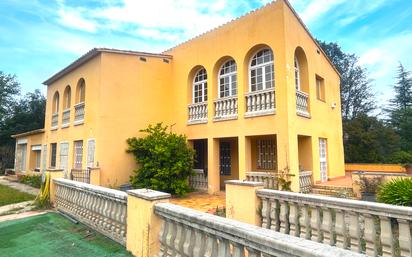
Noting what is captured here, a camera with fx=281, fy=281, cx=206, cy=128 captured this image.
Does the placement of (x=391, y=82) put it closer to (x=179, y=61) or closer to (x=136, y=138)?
(x=179, y=61)

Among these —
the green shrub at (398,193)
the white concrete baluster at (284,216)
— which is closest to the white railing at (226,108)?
the green shrub at (398,193)

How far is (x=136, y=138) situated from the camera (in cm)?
1311

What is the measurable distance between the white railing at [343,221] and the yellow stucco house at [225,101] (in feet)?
15.6

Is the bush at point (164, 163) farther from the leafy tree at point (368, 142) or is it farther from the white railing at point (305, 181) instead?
the leafy tree at point (368, 142)

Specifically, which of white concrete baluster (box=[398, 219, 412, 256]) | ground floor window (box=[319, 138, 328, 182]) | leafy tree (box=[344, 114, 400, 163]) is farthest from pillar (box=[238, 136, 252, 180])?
leafy tree (box=[344, 114, 400, 163])

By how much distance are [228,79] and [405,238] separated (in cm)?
979

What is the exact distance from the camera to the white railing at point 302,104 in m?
11.1

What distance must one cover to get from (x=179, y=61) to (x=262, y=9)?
5.15m

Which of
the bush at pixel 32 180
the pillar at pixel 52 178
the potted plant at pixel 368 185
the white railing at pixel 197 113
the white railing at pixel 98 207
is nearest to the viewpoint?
the white railing at pixel 98 207

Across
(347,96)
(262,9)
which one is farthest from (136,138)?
(347,96)

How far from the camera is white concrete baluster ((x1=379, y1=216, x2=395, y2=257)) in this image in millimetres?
3889

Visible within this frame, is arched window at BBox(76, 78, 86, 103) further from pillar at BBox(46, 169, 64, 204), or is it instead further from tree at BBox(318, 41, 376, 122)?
tree at BBox(318, 41, 376, 122)

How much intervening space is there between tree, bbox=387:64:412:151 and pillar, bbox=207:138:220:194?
2613cm

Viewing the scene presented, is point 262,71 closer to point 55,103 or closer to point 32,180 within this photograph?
point 55,103
